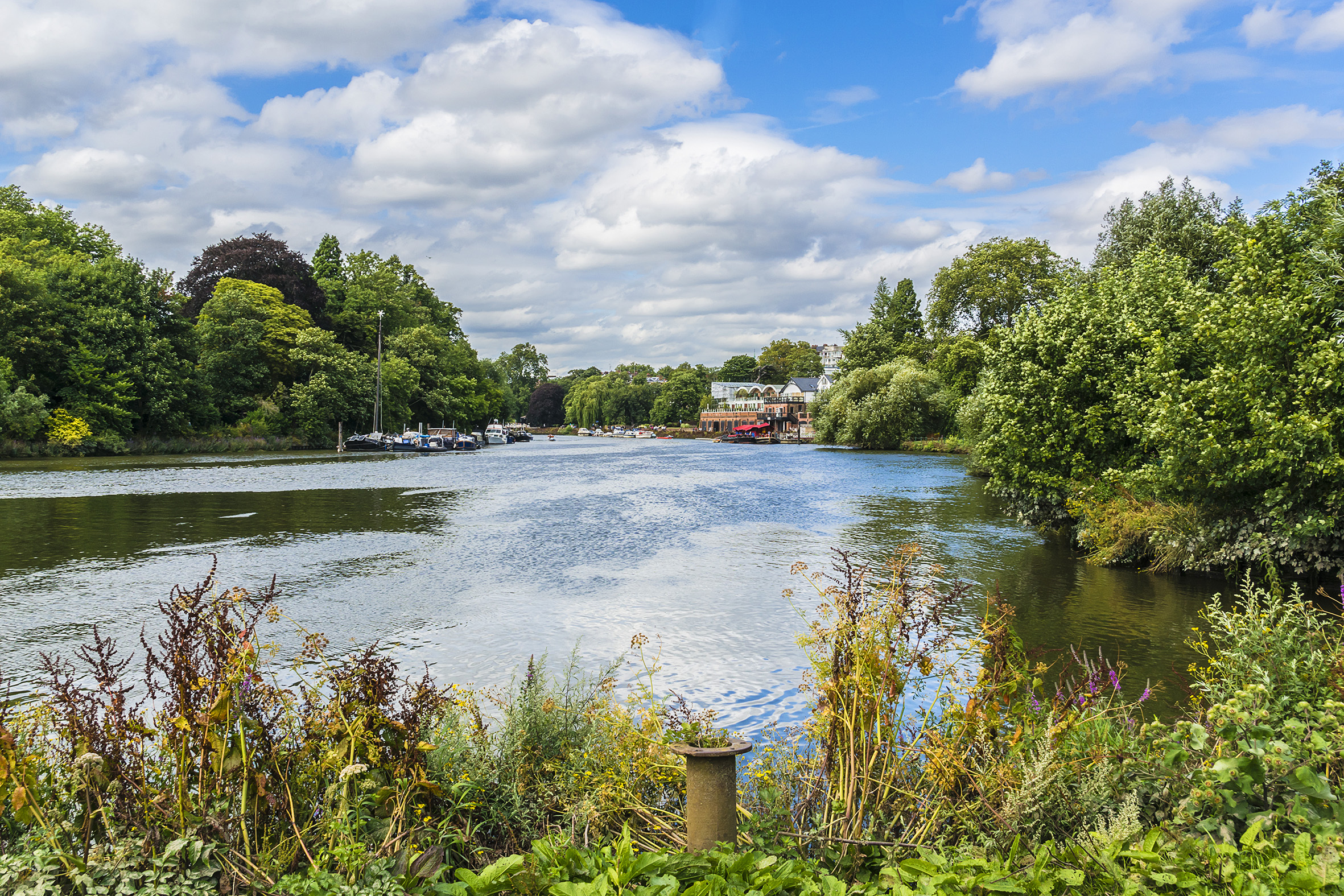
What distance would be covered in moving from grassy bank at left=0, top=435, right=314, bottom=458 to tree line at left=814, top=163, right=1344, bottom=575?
49.8 meters

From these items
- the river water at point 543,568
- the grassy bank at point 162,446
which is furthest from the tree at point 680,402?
the river water at point 543,568

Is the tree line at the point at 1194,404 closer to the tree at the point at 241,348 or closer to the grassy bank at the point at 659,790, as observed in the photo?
the grassy bank at the point at 659,790

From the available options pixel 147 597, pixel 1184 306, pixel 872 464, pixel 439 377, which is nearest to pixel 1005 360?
pixel 1184 306

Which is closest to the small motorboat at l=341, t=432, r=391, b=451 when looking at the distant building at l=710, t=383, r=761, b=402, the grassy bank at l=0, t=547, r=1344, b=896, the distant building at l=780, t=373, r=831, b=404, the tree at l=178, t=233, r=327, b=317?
the tree at l=178, t=233, r=327, b=317

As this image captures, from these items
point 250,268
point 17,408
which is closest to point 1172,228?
point 17,408

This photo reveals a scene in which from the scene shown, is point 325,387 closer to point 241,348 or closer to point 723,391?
point 241,348

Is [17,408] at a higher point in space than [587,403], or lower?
lower

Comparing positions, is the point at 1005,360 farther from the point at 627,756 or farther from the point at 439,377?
the point at 439,377

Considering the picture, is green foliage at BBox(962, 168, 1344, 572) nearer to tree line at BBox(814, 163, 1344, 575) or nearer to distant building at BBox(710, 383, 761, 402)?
tree line at BBox(814, 163, 1344, 575)

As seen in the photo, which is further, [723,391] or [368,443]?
[723,391]

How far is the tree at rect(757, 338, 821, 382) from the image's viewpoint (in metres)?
173

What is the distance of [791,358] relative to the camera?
180 metres

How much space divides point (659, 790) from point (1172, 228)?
35632mm

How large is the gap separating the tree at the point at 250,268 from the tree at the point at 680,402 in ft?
316
